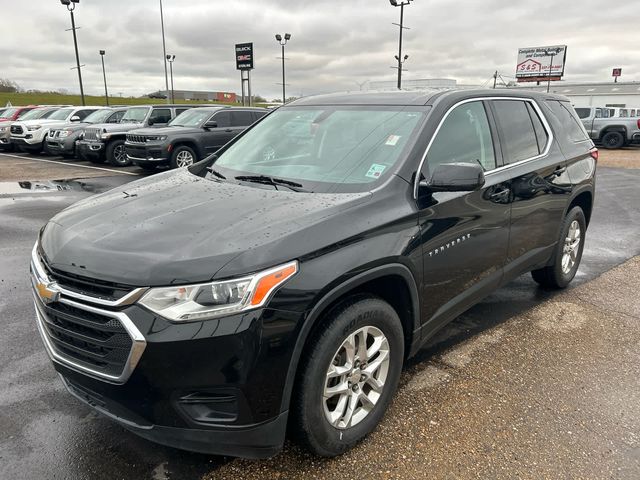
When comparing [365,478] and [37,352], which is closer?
[365,478]

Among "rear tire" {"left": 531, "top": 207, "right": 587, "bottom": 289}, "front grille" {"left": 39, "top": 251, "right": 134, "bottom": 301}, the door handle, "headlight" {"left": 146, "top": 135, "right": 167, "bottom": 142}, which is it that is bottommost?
"rear tire" {"left": 531, "top": 207, "right": 587, "bottom": 289}

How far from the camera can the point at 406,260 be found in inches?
104

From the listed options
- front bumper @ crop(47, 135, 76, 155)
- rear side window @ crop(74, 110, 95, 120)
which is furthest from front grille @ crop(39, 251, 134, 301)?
rear side window @ crop(74, 110, 95, 120)

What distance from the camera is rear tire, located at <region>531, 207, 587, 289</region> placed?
4535 mm

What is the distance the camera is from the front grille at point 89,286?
2.04 m

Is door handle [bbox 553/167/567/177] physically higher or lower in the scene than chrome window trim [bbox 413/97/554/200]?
lower

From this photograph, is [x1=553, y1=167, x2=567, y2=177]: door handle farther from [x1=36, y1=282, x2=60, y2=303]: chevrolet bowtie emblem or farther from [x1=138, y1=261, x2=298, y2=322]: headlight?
[x1=36, y1=282, x2=60, y2=303]: chevrolet bowtie emblem

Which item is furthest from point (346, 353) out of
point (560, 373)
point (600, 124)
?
point (600, 124)

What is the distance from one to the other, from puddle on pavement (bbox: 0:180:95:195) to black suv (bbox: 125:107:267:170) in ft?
5.37

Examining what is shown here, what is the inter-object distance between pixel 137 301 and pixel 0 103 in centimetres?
7106

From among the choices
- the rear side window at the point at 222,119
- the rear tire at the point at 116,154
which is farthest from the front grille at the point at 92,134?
the rear side window at the point at 222,119

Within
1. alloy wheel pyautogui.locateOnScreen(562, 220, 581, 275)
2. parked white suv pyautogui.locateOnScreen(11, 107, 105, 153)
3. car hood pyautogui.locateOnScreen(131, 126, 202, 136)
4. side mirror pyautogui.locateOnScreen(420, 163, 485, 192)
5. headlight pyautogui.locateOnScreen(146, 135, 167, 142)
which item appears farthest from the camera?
parked white suv pyautogui.locateOnScreen(11, 107, 105, 153)

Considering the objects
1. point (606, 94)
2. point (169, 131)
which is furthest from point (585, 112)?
point (606, 94)

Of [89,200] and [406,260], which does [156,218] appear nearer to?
[89,200]
